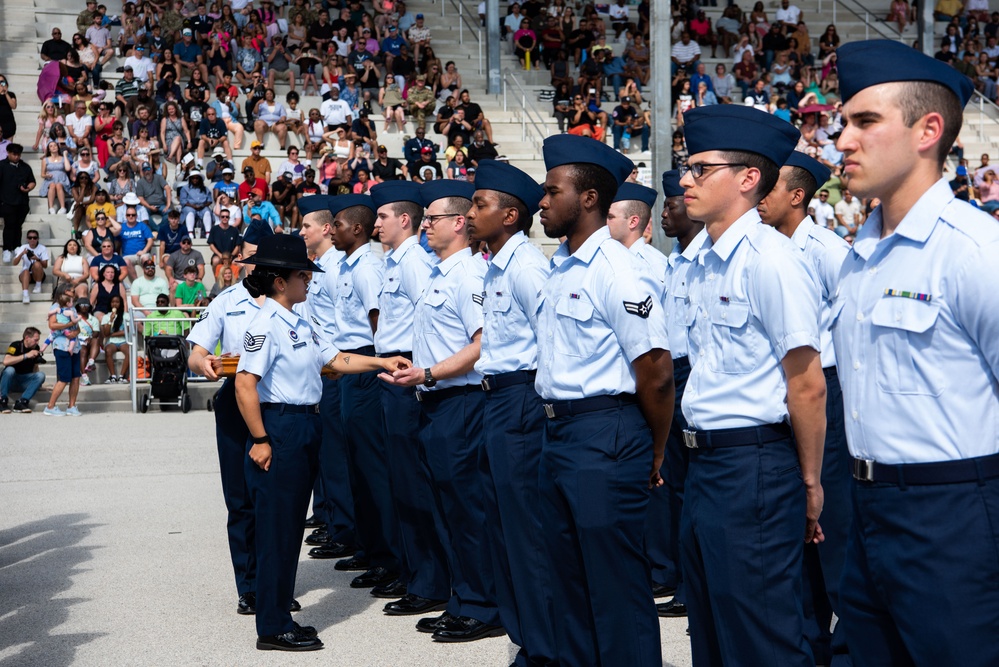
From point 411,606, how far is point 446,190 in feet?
7.58

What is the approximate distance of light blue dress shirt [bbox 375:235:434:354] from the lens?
7055 mm

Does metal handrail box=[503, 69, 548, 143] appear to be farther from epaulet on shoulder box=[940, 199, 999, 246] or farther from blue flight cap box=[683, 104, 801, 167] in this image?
epaulet on shoulder box=[940, 199, 999, 246]

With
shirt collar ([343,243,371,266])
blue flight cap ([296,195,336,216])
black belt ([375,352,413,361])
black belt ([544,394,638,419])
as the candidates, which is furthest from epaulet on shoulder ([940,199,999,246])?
blue flight cap ([296,195,336,216])

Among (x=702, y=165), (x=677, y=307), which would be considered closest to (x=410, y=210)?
(x=677, y=307)

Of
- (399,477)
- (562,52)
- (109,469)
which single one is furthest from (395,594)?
(562,52)

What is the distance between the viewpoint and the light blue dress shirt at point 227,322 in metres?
6.42

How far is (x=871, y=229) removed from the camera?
9.98 feet

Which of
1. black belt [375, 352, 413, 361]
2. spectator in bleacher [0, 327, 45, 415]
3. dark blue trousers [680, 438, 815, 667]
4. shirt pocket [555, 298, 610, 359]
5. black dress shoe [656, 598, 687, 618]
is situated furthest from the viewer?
spectator in bleacher [0, 327, 45, 415]

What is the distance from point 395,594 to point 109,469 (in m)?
5.41

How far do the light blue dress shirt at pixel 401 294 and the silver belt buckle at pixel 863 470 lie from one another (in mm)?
4258

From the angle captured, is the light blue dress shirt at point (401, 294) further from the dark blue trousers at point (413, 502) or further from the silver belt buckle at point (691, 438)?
the silver belt buckle at point (691, 438)

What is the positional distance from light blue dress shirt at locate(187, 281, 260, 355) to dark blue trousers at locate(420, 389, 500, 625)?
109 centimetres

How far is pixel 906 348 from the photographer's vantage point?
282 centimetres

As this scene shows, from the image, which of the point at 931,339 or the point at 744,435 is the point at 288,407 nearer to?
the point at 744,435
